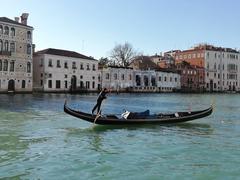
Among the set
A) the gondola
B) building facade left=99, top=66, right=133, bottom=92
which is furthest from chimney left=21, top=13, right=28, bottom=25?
the gondola

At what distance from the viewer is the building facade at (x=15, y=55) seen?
38.4 meters

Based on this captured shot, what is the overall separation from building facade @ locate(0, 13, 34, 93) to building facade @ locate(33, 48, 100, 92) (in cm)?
263

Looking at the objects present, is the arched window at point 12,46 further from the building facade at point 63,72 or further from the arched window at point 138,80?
the arched window at point 138,80

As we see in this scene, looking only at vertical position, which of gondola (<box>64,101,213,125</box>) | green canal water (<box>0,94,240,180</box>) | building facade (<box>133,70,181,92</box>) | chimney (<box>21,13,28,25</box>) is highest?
chimney (<box>21,13,28,25</box>)

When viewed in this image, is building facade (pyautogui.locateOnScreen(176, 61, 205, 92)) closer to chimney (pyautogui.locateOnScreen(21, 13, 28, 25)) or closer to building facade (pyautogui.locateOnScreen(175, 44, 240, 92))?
building facade (pyautogui.locateOnScreen(175, 44, 240, 92))

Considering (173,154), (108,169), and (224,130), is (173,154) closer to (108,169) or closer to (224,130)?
(108,169)

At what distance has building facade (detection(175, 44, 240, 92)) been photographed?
69688 mm

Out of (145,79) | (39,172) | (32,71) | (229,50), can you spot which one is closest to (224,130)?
(39,172)

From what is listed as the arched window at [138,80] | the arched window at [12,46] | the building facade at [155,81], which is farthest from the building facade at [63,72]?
the building facade at [155,81]

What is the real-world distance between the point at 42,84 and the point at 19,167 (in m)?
37.7

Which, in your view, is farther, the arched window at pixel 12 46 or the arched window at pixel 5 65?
the arched window at pixel 12 46

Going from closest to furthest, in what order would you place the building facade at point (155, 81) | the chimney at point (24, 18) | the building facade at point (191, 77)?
the chimney at point (24, 18) < the building facade at point (155, 81) < the building facade at point (191, 77)

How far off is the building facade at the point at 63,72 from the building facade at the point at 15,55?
2626 millimetres

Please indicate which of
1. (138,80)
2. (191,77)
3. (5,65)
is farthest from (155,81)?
(5,65)
